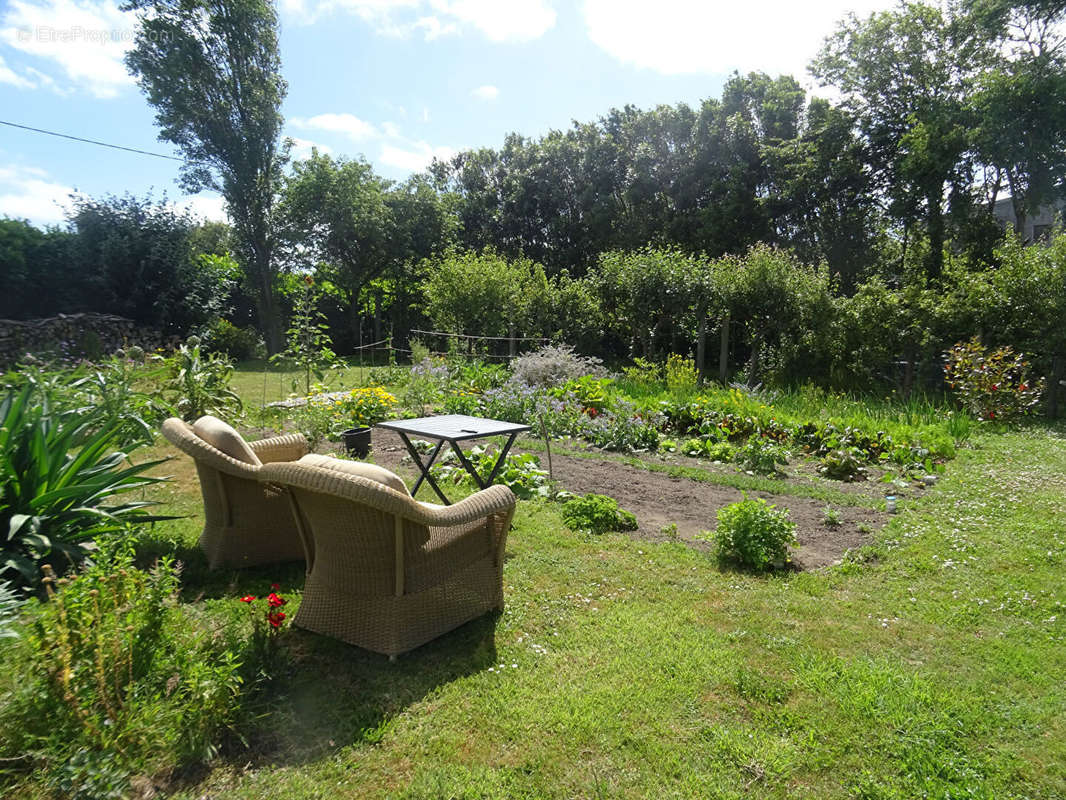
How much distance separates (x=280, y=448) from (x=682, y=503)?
3361 millimetres

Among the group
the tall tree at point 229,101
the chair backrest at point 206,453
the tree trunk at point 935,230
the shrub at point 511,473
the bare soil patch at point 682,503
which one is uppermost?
the tall tree at point 229,101

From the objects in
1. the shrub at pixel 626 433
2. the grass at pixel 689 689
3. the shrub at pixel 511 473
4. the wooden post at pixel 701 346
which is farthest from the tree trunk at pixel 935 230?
the shrub at pixel 511 473

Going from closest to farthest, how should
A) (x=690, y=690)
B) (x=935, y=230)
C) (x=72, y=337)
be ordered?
(x=690, y=690) → (x=72, y=337) → (x=935, y=230)

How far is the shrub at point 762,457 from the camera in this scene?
6.39 m

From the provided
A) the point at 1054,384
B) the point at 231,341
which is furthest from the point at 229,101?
the point at 1054,384

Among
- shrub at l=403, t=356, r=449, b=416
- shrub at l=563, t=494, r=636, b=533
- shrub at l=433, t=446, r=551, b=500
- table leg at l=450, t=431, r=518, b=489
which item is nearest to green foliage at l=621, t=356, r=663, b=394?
shrub at l=403, t=356, r=449, b=416

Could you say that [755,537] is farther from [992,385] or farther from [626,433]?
[992,385]

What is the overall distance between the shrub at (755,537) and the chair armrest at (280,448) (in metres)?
2.87

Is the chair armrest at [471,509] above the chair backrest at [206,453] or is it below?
below

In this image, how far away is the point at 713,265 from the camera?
11781 millimetres

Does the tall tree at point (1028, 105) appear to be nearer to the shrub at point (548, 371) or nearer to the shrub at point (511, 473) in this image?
the shrub at point (548, 371)

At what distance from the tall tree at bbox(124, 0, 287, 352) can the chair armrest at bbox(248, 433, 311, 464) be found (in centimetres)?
1859

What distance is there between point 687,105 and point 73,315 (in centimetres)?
2035

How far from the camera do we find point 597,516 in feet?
15.0
